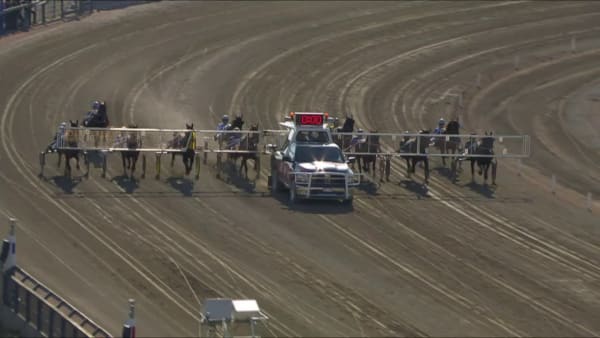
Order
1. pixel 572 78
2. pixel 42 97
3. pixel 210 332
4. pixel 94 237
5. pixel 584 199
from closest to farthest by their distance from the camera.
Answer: pixel 210 332
pixel 94 237
pixel 584 199
pixel 42 97
pixel 572 78

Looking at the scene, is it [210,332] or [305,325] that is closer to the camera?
[210,332]

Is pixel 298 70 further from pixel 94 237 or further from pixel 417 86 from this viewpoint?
pixel 94 237

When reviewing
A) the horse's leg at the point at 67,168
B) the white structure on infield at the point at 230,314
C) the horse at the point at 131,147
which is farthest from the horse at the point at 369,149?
the white structure on infield at the point at 230,314

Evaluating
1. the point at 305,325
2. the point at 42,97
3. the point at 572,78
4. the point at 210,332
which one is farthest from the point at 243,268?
the point at 572,78

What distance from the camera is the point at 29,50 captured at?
59250 mm

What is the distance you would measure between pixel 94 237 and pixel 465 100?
2385cm

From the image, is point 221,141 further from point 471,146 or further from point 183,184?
point 471,146

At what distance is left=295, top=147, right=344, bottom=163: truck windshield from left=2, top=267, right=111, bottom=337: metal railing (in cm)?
1318

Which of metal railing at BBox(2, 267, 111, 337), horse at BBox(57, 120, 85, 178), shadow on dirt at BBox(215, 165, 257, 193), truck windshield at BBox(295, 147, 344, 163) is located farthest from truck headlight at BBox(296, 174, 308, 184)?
metal railing at BBox(2, 267, 111, 337)

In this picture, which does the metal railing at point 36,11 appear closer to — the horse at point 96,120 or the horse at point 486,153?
the horse at point 96,120

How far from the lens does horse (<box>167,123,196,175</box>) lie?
44.5 metres

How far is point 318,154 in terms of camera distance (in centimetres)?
4325

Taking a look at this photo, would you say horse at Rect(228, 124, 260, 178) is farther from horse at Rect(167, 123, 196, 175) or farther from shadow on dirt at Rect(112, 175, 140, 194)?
shadow on dirt at Rect(112, 175, 140, 194)

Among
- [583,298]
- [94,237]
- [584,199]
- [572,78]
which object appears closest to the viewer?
[583,298]
